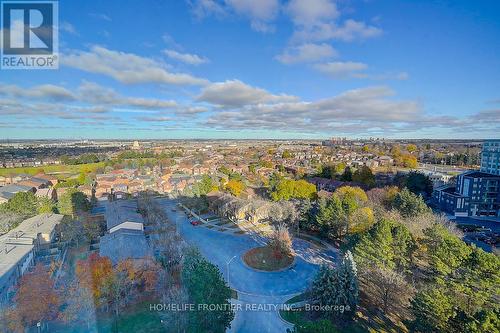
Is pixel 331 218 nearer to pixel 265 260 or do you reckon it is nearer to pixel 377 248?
pixel 265 260

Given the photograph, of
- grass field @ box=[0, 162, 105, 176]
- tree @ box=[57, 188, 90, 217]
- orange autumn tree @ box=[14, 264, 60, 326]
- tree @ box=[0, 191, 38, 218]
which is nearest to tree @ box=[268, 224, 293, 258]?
orange autumn tree @ box=[14, 264, 60, 326]

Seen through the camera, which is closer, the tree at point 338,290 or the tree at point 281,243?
the tree at point 338,290

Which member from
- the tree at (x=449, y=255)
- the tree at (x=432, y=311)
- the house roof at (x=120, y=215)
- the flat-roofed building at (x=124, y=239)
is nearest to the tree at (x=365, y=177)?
the tree at (x=449, y=255)

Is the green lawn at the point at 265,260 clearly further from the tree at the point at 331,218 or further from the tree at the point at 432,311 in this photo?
the tree at the point at 432,311

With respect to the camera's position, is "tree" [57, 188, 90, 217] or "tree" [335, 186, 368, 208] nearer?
"tree" [335, 186, 368, 208]

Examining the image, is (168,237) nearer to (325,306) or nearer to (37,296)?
(37,296)

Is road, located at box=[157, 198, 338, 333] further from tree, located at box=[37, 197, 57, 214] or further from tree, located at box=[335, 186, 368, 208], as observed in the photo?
tree, located at box=[37, 197, 57, 214]
